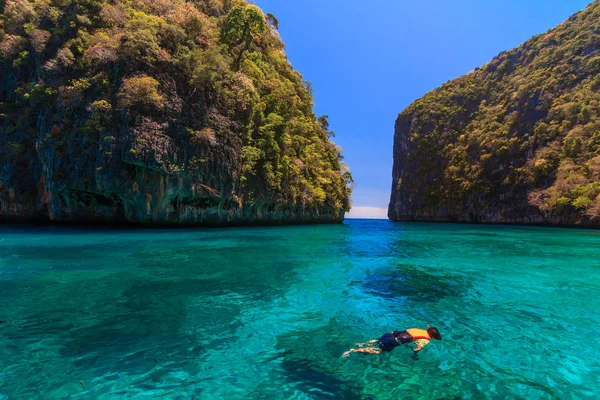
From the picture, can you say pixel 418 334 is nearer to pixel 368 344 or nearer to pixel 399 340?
pixel 399 340

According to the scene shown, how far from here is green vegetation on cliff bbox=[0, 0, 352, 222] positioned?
75.1ft

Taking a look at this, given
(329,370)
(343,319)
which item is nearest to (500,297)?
(343,319)

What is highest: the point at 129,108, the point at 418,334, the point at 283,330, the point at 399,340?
the point at 129,108

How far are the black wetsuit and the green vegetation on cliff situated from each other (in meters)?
22.3

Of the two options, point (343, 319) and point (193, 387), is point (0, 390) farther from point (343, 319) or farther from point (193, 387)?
point (343, 319)

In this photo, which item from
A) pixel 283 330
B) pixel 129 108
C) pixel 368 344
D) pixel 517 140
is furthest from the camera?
pixel 517 140

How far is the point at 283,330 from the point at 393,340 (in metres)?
2.08

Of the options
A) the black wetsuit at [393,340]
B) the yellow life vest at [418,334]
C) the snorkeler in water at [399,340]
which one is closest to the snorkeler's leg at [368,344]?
the snorkeler in water at [399,340]

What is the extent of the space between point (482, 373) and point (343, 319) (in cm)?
265

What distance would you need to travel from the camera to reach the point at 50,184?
23859 mm

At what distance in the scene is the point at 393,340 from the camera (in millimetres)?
4820

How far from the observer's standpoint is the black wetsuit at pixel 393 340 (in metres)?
4.76

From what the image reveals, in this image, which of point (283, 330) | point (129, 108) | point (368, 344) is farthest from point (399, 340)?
point (129, 108)

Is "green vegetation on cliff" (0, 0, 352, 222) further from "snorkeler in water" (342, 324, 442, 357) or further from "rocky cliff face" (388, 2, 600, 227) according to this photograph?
"rocky cliff face" (388, 2, 600, 227)
